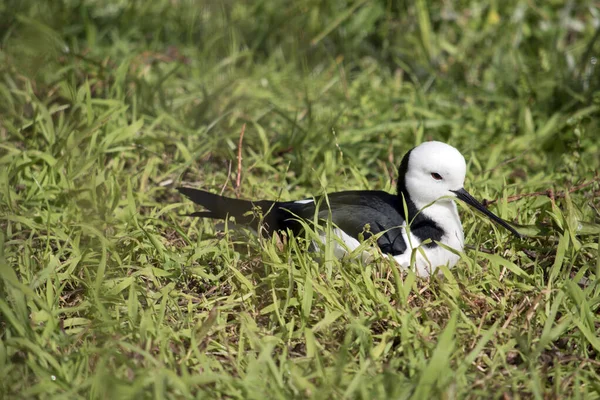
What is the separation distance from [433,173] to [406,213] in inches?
9.3

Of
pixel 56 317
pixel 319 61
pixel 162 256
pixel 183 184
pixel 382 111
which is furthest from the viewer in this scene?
pixel 319 61

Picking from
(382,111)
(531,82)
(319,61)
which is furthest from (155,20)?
(531,82)

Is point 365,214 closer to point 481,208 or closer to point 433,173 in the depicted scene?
point 433,173

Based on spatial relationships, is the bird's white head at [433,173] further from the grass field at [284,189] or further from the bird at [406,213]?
the grass field at [284,189]

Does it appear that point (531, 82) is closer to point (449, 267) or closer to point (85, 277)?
point (449, 267)

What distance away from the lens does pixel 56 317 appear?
2314 millimetres

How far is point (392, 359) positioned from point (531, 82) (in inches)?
101

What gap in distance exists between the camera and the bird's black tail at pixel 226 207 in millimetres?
2904

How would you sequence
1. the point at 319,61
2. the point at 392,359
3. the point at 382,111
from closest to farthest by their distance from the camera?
the point at 392,359 → the point at 382,111 → the point at 319,61

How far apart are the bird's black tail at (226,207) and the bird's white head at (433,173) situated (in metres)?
0.57

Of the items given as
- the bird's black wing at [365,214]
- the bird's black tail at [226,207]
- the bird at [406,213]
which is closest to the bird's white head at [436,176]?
the bird at [406,213]

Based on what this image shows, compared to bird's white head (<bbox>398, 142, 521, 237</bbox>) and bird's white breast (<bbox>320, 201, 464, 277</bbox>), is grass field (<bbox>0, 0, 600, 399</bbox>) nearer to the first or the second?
bird's white breast (<bbox>320, 201, 464, 277</bbox>)

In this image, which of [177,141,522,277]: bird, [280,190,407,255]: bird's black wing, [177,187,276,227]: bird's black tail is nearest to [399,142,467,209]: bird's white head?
[177,141,522,277]: bird

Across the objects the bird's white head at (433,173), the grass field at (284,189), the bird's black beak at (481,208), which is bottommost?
the grass field at (284,189)
